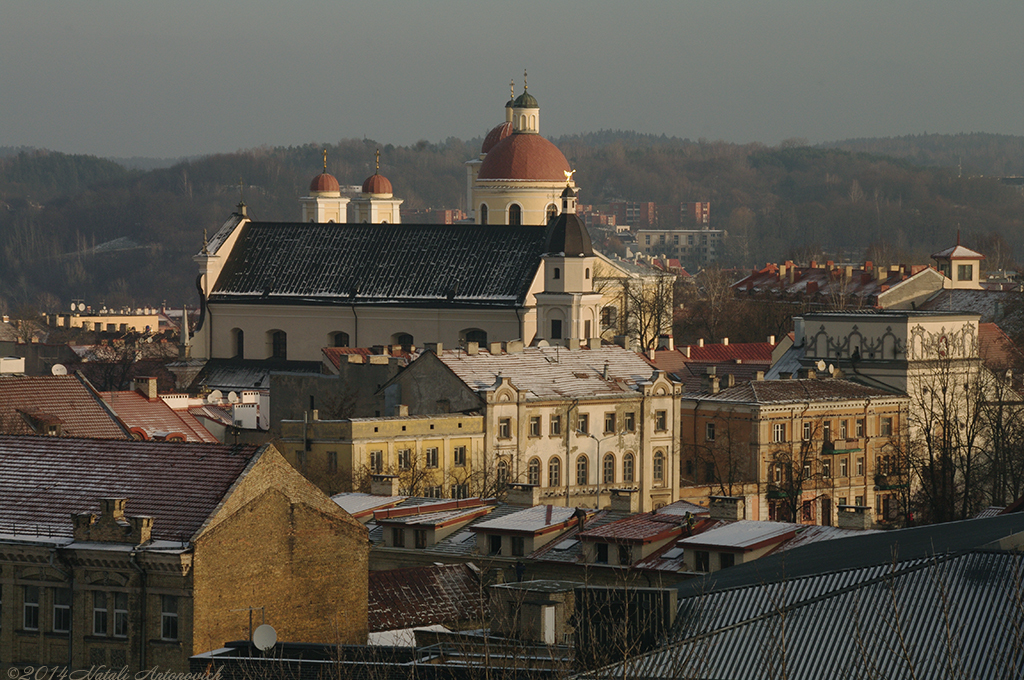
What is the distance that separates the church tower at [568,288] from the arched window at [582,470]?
14.2 meters

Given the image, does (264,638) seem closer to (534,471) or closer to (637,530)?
(637,530)

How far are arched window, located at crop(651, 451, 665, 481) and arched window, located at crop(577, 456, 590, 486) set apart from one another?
2423 mm

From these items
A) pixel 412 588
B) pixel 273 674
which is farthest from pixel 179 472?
pixel 273 674

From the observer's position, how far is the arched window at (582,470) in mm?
63731

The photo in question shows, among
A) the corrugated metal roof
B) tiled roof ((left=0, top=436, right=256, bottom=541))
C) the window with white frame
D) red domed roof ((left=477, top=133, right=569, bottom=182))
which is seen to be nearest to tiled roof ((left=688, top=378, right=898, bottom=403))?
the window with white frame

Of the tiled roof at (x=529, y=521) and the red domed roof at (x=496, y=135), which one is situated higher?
the red domed roof at (x=496, y=135)

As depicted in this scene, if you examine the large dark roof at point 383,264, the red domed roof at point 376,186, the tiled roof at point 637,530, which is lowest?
the tiled roof at point 637,530

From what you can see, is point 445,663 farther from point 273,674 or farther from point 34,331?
point 34,331

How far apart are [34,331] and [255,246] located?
170 ft

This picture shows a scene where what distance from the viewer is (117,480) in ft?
107

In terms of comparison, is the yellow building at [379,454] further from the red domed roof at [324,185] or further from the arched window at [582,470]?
the red domed roof at [324,185]

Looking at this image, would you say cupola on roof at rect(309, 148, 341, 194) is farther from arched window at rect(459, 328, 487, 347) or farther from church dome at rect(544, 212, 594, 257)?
arched window at rect(459, 328, 487, 347)

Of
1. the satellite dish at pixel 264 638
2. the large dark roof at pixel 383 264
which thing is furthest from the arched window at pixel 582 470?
the satellite dish at pixel 264 638

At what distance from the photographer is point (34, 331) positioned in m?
138
